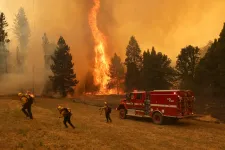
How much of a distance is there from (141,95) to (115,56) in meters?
58.3

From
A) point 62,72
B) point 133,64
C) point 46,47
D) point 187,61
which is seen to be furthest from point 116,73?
point 187,61

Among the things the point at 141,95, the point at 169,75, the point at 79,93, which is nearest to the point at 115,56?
the point at 79,93

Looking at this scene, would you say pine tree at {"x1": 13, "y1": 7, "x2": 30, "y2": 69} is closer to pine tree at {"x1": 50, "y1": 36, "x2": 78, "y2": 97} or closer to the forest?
the forest

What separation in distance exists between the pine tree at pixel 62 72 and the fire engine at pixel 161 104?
35.4 metres

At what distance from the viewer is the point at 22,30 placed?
Result: 82.7 meters

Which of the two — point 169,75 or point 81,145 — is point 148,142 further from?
point 169,75

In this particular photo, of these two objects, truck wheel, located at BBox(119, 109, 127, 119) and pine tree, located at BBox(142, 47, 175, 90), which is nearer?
truck wheel, located at BBox(119, 109, 127, 119)

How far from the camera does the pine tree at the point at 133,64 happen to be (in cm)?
7088

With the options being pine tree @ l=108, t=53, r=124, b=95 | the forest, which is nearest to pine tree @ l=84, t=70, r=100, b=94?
the forest

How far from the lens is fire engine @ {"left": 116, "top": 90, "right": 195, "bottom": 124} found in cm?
2202

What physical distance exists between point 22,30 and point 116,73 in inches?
1450

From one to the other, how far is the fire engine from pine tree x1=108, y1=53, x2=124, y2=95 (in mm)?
54845

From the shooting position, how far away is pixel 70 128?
707 inches

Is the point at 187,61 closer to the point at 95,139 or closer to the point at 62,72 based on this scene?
the point at 62,72
